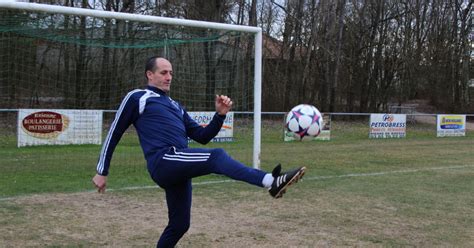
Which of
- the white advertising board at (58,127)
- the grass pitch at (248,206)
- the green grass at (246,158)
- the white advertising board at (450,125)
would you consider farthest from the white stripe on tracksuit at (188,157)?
the white advertising board at (450,125)

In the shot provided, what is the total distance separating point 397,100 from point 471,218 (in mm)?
36725

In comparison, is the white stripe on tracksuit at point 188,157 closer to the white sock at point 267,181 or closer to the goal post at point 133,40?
the white sock at point 267,181

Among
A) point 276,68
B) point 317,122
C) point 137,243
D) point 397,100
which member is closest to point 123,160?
point 317,122

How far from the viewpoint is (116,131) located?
170 inches

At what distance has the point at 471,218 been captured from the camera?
7379 millimetres

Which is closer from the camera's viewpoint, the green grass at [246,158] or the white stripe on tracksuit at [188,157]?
the white stripe on tracksuit at [188,157]

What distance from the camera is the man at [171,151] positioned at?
12.1ft

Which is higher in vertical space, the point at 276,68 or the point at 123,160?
the point at 276,68

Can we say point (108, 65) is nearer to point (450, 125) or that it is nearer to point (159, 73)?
point (159, 73)

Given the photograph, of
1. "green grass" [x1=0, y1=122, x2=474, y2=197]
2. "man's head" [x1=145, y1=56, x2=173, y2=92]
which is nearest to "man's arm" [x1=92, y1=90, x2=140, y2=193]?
"man's head" [x1=145, y1=56, x2=173, y2=92]

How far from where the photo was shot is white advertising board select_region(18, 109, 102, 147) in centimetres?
1472

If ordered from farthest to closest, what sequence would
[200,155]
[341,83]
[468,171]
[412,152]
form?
[341,83], [412,152], [468,171], [200,155]

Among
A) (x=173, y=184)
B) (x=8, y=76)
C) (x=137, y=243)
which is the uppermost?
(x=8, y=76)

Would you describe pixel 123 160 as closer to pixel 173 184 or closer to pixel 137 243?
pixel 137 243
